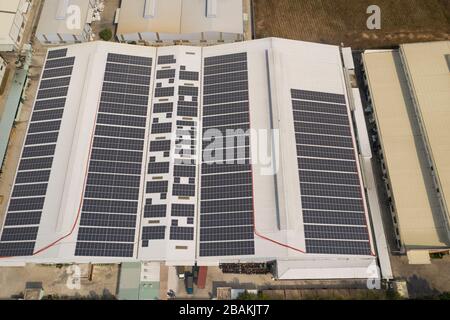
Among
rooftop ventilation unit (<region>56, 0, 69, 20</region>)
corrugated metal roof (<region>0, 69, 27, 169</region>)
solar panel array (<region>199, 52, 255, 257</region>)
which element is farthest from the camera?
rooftop ventilation unit (<region>56, 0, 69, 20</region>)

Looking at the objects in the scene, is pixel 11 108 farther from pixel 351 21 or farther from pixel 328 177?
pixel 351 21

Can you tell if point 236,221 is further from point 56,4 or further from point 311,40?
point 56,4

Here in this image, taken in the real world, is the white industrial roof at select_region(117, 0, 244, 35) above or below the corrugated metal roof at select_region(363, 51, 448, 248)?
above

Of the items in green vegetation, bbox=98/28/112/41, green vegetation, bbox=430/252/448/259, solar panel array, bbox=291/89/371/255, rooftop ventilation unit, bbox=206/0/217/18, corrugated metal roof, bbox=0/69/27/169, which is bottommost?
green vegetation, bbox=430/252/448/259

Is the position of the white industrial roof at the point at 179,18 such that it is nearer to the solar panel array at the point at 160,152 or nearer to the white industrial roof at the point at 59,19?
the white industrial roof at the point at 59,19

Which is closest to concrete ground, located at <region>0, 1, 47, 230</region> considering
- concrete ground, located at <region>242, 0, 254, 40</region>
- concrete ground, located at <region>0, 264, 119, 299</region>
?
concrete ground, located at <region>0, 264, 119, 299</region>

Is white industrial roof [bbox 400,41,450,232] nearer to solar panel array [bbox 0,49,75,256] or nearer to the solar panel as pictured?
solar panel array [bbox 0,49,75,256]

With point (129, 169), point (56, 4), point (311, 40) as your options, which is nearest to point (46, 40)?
point (56, 4)
